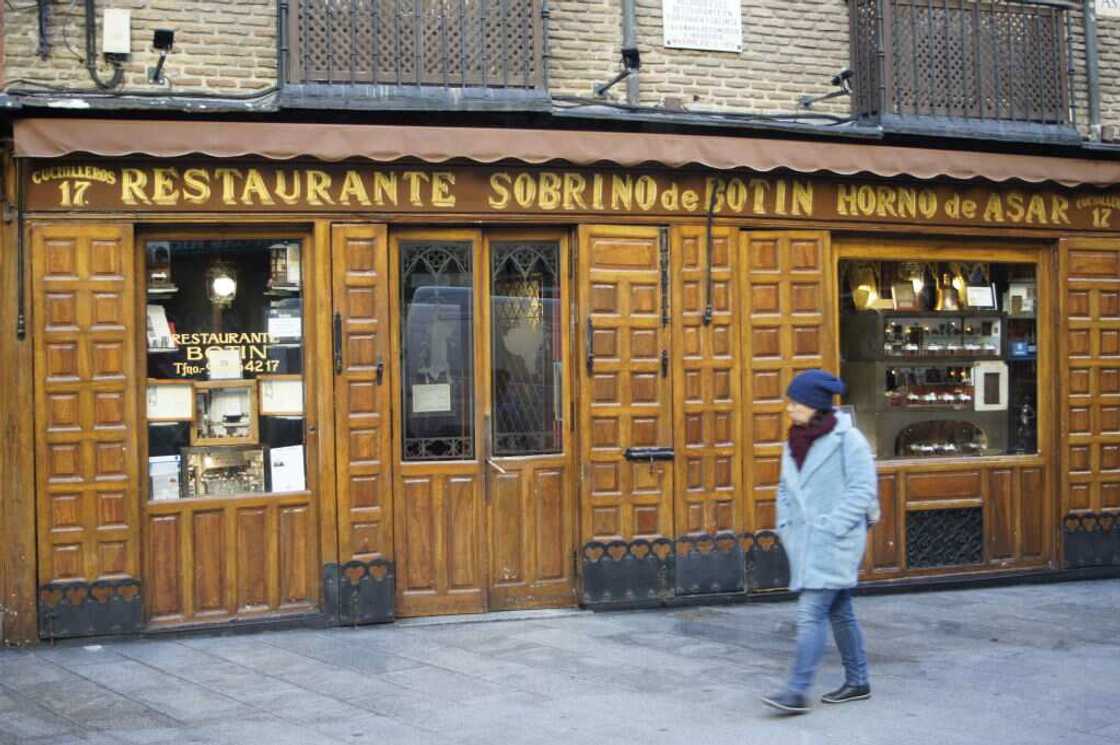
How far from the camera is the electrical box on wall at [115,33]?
8.91 meters

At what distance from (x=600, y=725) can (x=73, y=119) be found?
5.21m

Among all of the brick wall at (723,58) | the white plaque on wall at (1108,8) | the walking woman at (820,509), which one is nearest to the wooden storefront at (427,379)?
the brick wall at (723,58)

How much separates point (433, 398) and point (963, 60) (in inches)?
210

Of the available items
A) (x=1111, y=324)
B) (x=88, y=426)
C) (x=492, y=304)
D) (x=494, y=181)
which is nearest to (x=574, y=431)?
(x=492, y=304)

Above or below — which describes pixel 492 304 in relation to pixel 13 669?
above

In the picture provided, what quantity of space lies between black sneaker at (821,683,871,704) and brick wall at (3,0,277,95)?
5.77 m

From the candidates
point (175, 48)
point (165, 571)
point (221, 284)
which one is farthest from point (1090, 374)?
point (175, 48)

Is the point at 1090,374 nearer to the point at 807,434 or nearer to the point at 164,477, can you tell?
the point at 807,434

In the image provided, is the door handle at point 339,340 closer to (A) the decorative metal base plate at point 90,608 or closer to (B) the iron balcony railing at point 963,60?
(A) the decorative metal base plate at point 90,608

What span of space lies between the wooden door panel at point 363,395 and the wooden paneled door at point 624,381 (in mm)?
1469

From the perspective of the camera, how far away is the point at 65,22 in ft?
29.3

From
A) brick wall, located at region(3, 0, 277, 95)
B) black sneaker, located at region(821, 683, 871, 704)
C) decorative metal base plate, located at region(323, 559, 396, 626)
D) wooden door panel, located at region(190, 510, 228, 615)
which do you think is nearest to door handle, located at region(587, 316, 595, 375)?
decorative metal base plate, located at region(323, 559, 396, 626)

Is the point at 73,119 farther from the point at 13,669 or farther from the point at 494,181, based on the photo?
the point at 13,669

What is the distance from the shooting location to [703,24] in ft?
34.0
